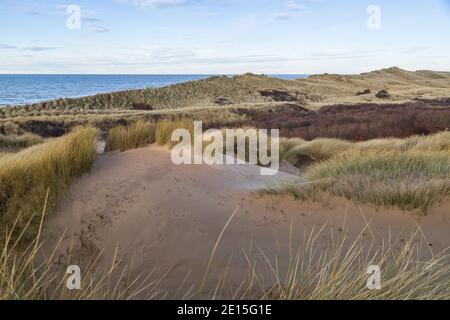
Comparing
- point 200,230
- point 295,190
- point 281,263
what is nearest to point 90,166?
point 200,230

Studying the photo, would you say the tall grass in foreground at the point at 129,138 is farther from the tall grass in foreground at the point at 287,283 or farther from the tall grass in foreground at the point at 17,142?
the tall grass in foreground at the point at 17,142

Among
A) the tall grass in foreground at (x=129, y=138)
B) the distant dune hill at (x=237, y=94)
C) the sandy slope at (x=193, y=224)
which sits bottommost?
the sandy slope at (x=193, y=224)

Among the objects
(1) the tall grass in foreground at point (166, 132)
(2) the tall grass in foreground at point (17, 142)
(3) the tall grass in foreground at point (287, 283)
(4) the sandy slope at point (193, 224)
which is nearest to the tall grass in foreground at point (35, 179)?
(4) the sandy slope at point (193, 224)

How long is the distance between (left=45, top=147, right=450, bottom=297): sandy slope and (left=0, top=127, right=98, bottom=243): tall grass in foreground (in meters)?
0.20

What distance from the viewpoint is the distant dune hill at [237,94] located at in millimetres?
41456

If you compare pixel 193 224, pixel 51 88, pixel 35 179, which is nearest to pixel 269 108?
pixel 35 179

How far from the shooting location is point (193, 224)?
5.11 meters

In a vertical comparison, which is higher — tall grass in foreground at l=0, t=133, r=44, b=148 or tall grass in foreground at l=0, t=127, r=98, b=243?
tall grass in foreground at l=0, t=127, r=98, b=243

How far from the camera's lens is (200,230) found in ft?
16.4

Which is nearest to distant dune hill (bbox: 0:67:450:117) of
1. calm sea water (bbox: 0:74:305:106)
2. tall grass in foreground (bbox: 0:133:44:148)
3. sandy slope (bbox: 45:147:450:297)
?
calm sea water (bbox: 0:74:305:106)

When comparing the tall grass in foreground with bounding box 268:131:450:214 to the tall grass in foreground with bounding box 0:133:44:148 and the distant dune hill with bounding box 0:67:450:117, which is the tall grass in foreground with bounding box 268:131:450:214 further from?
the distant dune hill with bounding box 0:67:450:117

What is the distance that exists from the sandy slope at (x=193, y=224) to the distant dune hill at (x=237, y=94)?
32148mm

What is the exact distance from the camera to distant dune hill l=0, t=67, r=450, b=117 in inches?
1632
